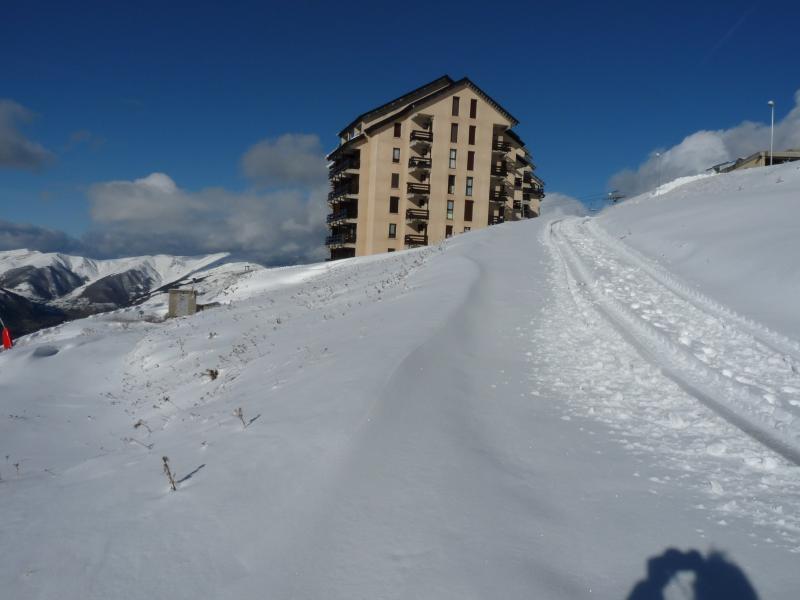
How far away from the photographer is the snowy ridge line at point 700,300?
10219 mm

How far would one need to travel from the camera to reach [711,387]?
8.16m

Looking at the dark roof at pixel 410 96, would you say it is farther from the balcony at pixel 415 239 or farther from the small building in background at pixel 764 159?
the small building in background at pixel 764 159

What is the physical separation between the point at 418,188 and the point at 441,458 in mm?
51259

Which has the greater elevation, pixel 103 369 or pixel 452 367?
pixel 452 367

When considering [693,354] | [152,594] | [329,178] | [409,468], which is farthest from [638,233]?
[329,178]

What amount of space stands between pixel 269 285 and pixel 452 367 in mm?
26532

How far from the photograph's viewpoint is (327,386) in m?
8.01

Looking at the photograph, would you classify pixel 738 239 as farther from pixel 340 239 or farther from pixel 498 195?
pixel 340 239

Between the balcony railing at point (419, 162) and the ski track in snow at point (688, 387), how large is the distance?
42291 mm

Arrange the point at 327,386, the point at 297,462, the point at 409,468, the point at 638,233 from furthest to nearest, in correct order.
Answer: the point at 638,233
the point at 327,386
the point at 297,462
the point at 409,468

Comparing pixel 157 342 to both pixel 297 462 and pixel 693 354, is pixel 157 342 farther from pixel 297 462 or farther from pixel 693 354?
pixel 693 354

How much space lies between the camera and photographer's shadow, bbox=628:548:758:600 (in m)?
3.89

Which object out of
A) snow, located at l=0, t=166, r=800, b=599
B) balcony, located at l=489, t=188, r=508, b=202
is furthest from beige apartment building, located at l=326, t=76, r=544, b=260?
snow, located at l=0, t=166, r=800, b=599

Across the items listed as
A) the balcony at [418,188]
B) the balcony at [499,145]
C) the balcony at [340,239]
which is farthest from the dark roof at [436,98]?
the balcony at [340,239]
